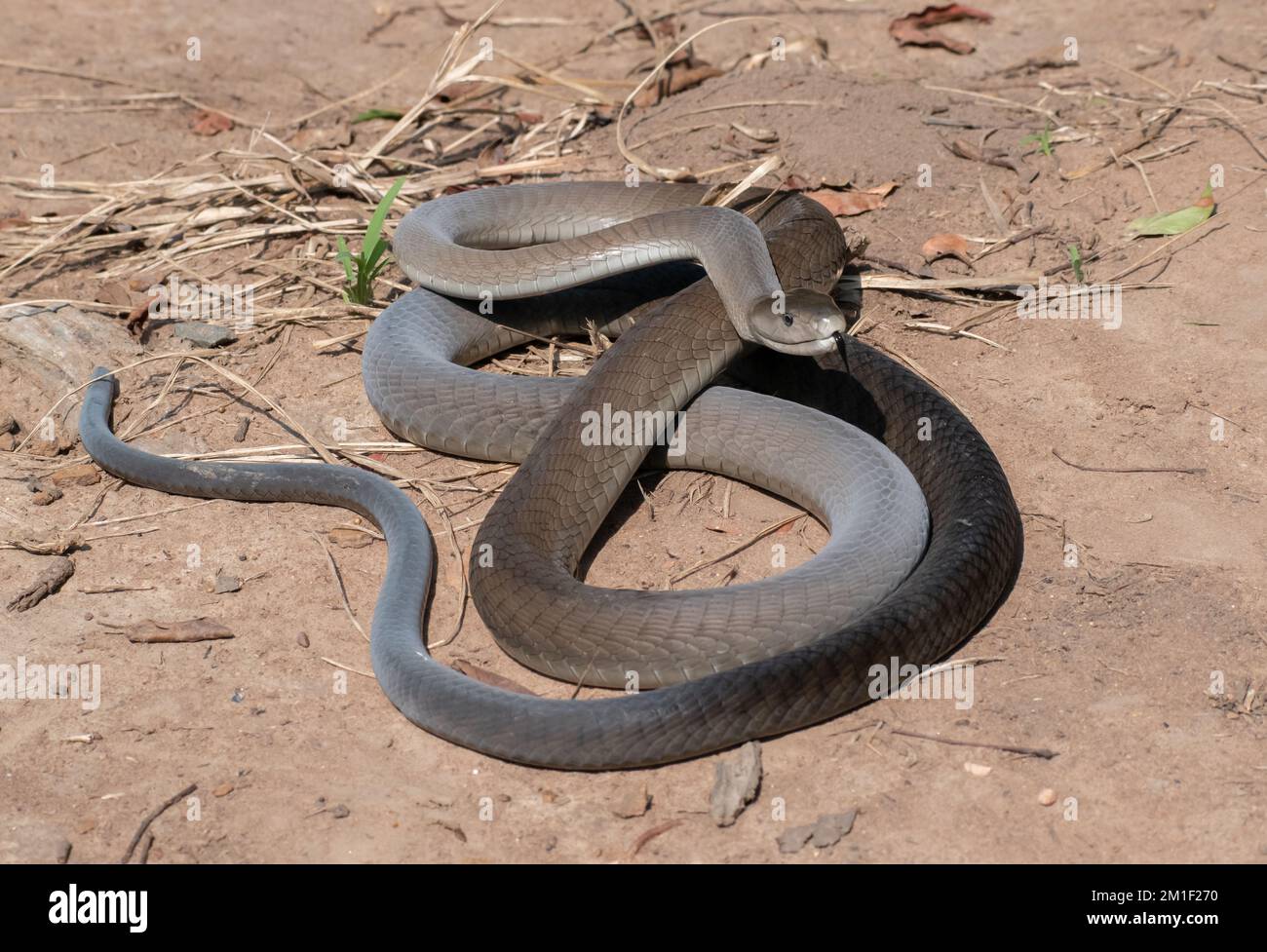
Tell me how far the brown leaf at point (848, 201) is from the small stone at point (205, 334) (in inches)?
141

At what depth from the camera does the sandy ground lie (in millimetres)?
3932

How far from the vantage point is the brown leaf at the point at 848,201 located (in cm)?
729

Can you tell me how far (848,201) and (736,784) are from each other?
4.43m

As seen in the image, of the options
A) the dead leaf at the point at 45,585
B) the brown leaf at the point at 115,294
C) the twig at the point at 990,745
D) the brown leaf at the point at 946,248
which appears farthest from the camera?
the brown leaf at the point at 115,294

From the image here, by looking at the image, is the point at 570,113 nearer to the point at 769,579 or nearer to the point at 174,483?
the point at 174,483

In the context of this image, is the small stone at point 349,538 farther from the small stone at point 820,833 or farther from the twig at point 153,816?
the small stone at point 820,833

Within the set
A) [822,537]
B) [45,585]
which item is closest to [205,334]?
[45,585]

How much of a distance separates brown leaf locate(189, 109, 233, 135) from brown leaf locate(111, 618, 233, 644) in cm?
574

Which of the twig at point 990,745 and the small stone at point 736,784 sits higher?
the twig at point 990,745

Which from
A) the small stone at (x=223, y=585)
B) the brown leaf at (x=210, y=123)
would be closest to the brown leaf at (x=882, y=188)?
the small stone at (x=223, y=585)

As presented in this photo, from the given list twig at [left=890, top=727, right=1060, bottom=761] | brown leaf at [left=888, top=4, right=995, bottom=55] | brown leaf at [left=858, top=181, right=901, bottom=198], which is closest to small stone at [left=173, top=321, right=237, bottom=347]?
brown leaf at [left=858, top=181, right=901, bottom=198]

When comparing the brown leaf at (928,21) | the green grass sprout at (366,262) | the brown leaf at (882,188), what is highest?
the brown leaf at (928,21)

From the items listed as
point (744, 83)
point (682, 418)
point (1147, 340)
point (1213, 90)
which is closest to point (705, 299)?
point (682, 418)

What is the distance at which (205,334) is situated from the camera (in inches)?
274
